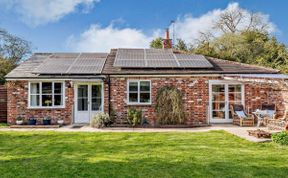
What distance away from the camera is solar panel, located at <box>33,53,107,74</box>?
19328mm

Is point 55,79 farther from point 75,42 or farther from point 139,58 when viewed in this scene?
point 75,42

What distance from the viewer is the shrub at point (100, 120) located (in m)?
17.5

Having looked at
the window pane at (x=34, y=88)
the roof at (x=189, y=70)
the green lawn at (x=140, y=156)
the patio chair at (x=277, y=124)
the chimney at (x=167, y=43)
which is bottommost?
the green lawn at (x=140, y=156)

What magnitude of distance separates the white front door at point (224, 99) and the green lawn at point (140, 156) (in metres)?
5.89

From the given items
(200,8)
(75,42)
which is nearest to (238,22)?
(200,8)

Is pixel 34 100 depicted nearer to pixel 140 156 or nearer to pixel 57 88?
pixel 57 88

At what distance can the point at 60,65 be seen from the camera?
2050 cm

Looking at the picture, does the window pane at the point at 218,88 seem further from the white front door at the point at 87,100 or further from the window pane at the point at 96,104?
the window pane at the point at 96,104

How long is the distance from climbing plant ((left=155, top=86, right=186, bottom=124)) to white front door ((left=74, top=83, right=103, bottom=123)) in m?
4.15

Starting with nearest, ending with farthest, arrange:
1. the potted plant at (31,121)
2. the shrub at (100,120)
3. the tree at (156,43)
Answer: the shrub at (100,120) < the potted plant at (31,121) < the tree at (156,43)

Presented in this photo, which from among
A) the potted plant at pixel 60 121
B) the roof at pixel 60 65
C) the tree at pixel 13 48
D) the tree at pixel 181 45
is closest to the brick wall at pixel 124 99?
the potted plant at pixel 60 121

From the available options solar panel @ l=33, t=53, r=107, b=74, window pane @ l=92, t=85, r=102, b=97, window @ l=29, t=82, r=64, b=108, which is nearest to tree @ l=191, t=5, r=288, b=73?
solar panel @ l=33, t=53, r=107, b=74

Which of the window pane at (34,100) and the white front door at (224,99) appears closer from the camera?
the window pane at (34,100)

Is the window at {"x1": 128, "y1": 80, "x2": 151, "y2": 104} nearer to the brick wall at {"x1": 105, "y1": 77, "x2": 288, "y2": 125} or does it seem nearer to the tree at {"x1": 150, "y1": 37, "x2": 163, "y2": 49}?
the brick wall at {"x1": 105, "y1": 77, "x2": 288, "y2": 125}
